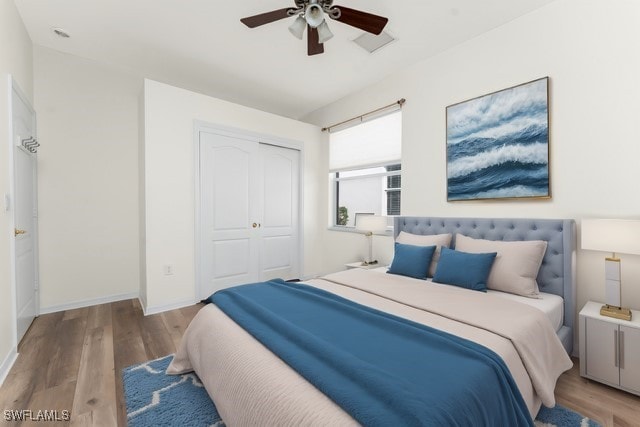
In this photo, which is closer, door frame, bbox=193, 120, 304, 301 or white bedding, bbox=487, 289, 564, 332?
white bedding, bbox=487, 289, 564, 332

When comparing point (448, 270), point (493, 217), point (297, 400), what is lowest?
point (297, 400)

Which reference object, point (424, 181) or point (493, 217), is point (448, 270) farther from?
point (424, 181)

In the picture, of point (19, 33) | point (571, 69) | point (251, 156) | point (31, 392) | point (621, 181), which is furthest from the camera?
point (251, 156)

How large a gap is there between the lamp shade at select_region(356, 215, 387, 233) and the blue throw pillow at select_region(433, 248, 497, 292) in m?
1.13

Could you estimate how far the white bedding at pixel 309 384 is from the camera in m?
1.09

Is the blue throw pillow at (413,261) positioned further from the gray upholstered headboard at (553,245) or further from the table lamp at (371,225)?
the table lamp at (371,225)

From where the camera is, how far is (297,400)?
1.06m

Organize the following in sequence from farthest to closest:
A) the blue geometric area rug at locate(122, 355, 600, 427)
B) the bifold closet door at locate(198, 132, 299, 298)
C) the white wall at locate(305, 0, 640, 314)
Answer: the bifold closet door at locate(198, 132, 299, 298) → the white wall at locate(305, 0, 640, 314) → the blue geometric area rug at locate(122, 355, 600, 427)

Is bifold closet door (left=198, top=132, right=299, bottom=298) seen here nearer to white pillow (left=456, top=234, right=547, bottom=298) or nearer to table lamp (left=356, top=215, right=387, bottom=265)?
table lamp (left=356, top=215, right=387, bottom=265)

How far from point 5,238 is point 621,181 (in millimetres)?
4505

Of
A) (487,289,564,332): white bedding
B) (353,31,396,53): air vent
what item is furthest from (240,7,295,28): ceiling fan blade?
(487,289,564,332): white bedding

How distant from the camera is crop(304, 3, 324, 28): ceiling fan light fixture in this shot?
199 cm

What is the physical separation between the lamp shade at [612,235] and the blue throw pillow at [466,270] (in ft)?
1.95

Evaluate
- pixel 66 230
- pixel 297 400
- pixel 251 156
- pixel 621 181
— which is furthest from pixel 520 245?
pixel 66 230
